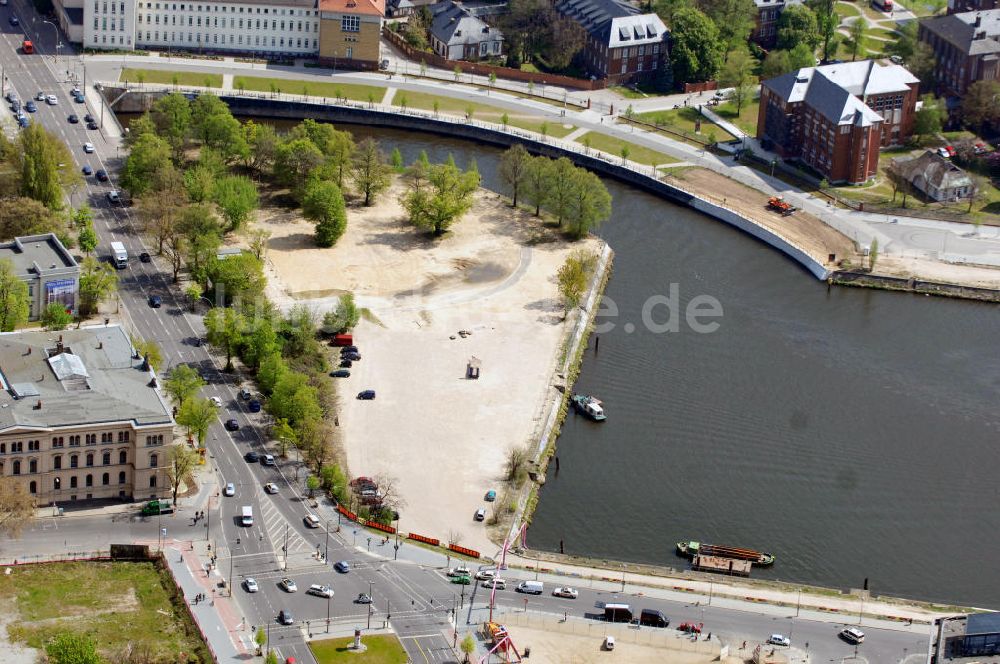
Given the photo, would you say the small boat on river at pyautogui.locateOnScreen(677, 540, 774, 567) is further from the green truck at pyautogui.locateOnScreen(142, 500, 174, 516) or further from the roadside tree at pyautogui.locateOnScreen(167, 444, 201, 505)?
the green truck at pyautogui.locateOnScreen(142, 500, 174, 516)

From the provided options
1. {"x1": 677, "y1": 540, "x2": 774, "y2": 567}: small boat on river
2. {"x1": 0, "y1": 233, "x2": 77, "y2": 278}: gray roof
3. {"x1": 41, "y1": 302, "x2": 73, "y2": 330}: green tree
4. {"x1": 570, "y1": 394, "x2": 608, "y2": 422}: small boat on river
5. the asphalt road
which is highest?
{"x1": 0, "y1": 233, "x2": 77, "y2": 278}: gray roof

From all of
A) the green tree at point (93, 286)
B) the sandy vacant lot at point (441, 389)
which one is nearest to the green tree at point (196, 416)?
the sandy vacant lot at point (441, 389)

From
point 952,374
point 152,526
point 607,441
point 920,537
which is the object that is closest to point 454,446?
point 607,441

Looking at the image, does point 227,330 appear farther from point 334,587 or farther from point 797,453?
point 797,453

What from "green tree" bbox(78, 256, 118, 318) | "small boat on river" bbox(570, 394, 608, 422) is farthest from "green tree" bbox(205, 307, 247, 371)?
"small boat on river" bbox(570, 394, 608, 422)

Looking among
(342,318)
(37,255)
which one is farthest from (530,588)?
(37,255)
